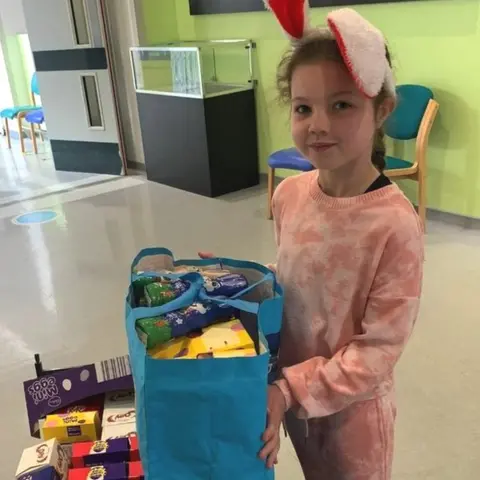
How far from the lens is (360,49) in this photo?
0.84m

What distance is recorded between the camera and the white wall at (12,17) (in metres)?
6.77

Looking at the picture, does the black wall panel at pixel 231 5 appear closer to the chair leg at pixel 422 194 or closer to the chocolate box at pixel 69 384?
the chair leg at pixel 422 194

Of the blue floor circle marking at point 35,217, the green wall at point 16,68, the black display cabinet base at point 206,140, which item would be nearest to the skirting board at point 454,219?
the black display cabinet base at point 206,140

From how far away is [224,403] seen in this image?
78cm

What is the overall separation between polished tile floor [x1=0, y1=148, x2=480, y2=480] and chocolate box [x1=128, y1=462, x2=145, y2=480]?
82 centimetres

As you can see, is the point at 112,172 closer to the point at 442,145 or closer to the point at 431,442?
the point at 442,145

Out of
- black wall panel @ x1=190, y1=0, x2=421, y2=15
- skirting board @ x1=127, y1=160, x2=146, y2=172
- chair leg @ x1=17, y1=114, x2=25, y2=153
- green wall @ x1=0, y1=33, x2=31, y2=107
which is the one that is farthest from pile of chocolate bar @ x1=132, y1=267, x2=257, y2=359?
green wall @ x1=0, y1=33, x2=31, y2=107

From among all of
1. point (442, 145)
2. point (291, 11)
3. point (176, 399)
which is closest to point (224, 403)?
point (176, 399)

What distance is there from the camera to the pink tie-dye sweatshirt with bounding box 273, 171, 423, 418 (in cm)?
91

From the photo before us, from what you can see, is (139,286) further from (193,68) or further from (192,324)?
(193,68)

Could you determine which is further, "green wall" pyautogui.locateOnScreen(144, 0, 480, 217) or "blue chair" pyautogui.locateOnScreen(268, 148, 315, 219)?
"blue chair" pyautogui.locateOnScreen(268, 148, 315, 219)

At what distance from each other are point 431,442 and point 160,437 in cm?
137

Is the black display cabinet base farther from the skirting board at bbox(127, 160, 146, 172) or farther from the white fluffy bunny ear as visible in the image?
the white fluffy bunny ear

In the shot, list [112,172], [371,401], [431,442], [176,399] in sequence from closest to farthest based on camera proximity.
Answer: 1. [176,399]
2. [371,401]
3. [431,442]
4. [112,172]
